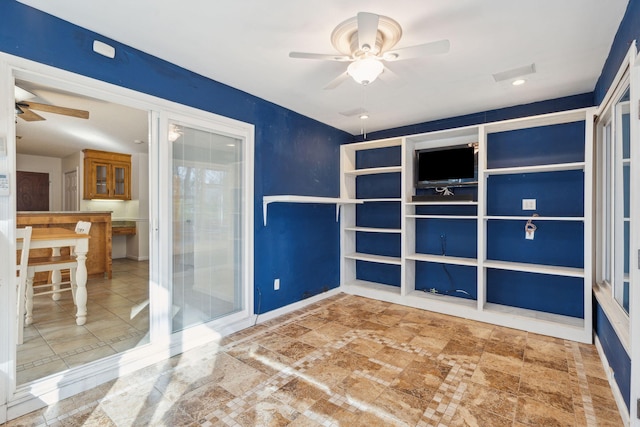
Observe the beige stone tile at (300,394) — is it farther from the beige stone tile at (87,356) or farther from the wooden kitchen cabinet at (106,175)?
the wooden kitchen cabinet at (106,175)

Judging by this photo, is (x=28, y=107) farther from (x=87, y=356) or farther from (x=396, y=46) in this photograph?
(x=396, y=46)

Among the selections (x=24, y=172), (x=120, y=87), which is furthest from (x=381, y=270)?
(x=24, y=172)

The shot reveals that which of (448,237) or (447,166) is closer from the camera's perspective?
(447,166)

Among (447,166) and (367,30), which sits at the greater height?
(367,30)

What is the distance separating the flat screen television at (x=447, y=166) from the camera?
354cm

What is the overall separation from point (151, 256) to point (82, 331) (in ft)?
4.23

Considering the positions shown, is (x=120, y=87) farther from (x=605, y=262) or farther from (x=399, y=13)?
(x=605, y=262)

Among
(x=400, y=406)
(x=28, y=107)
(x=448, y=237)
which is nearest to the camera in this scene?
(x=400, y=406)

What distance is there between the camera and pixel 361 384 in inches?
86.1

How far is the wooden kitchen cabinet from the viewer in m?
6.32

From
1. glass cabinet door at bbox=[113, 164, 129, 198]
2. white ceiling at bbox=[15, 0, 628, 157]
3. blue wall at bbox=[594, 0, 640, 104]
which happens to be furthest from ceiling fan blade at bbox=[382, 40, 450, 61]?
glass cabinet door at bbox=[113, 164, 129, 198]

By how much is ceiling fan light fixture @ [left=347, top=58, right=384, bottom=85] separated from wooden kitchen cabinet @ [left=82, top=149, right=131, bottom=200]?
6.58 metres

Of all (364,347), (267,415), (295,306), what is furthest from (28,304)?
(364,347)

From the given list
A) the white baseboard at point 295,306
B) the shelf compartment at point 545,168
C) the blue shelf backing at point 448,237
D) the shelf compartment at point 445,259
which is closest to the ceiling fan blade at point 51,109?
the white baseboard at point 295,306
